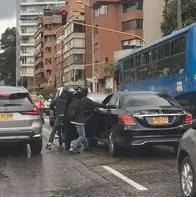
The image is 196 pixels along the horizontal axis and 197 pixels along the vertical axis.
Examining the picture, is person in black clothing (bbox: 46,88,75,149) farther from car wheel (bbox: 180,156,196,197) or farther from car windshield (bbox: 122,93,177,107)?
car wheel (bbox: 180,156,196,197)

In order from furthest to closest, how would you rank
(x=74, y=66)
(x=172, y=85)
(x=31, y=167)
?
(x=74, y=66) → (x=172, y=85) → (x=31, y=167)

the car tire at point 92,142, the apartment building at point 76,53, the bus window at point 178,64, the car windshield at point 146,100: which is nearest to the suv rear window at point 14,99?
the car windshield at point 146,100

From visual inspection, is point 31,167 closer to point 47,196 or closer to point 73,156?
point 73,156

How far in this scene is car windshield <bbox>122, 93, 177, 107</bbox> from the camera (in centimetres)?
1358

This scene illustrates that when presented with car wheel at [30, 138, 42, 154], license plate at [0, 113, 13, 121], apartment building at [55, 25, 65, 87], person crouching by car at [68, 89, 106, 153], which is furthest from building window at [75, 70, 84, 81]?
license plate at [0, 113, 13, 121]

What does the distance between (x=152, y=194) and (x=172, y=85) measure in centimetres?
1096

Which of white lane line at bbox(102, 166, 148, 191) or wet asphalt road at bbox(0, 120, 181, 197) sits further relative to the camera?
white lane line at bbox(102, 166, 148, 191)

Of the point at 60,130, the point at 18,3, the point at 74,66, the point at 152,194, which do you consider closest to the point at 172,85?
the point at 60,130

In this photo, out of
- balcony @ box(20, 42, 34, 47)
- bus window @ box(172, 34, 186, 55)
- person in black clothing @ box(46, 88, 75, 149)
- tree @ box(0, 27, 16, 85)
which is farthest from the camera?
balcony @ box(20, 42, 34, 47)

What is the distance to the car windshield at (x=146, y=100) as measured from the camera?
13.6 metres

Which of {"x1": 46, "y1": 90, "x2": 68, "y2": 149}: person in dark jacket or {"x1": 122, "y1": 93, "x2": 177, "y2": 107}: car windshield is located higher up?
{"x1": 122, "y1": 93, "x2": 177, "y2": 107}: car windshield

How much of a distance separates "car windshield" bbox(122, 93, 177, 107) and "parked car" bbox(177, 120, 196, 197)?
5.29 meters

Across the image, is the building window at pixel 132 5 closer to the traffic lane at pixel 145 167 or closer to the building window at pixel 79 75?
the building window at pixel 79 75

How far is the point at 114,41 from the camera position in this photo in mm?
81625
